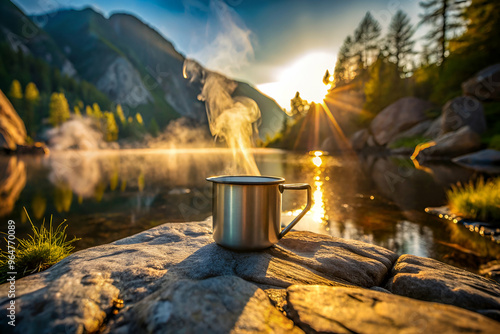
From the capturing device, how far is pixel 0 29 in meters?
97.4

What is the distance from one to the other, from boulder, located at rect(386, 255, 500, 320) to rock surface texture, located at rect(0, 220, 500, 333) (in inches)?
0.8

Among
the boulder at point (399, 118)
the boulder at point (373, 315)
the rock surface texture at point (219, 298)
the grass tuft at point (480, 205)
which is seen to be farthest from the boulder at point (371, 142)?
the boulder at point (373, 315)

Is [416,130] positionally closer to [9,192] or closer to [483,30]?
[483,30]

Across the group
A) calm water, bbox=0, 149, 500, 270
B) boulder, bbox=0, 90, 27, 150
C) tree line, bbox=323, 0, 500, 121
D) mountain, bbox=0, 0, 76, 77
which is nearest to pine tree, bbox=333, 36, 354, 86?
tree line, bbox=323, 0, 500, 121

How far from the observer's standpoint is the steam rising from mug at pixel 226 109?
4.91m

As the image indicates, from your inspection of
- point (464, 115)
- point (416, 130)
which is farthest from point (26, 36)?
point (464, 115)

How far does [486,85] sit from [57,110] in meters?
83.1

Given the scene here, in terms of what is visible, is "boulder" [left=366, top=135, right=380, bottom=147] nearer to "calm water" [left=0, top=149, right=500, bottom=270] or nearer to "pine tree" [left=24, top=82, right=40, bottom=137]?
"calm water" [left=0, top=149, right=500, bottom=270]

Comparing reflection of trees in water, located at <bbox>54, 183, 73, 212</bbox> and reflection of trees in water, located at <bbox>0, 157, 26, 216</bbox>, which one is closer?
reflection of trees in water, located at <bbox>0, 157, 26, 216</bbox>

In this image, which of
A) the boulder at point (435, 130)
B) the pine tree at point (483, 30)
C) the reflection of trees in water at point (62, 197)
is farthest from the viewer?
the boulder at point (435, 130)

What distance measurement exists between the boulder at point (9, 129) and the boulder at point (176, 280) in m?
47.1

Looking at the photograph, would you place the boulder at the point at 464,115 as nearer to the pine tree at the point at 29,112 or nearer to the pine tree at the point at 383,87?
the pine tree at the point at 383,87

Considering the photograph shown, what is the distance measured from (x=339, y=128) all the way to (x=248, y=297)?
53031 millimetres

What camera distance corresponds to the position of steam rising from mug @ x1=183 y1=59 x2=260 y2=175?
491cm
